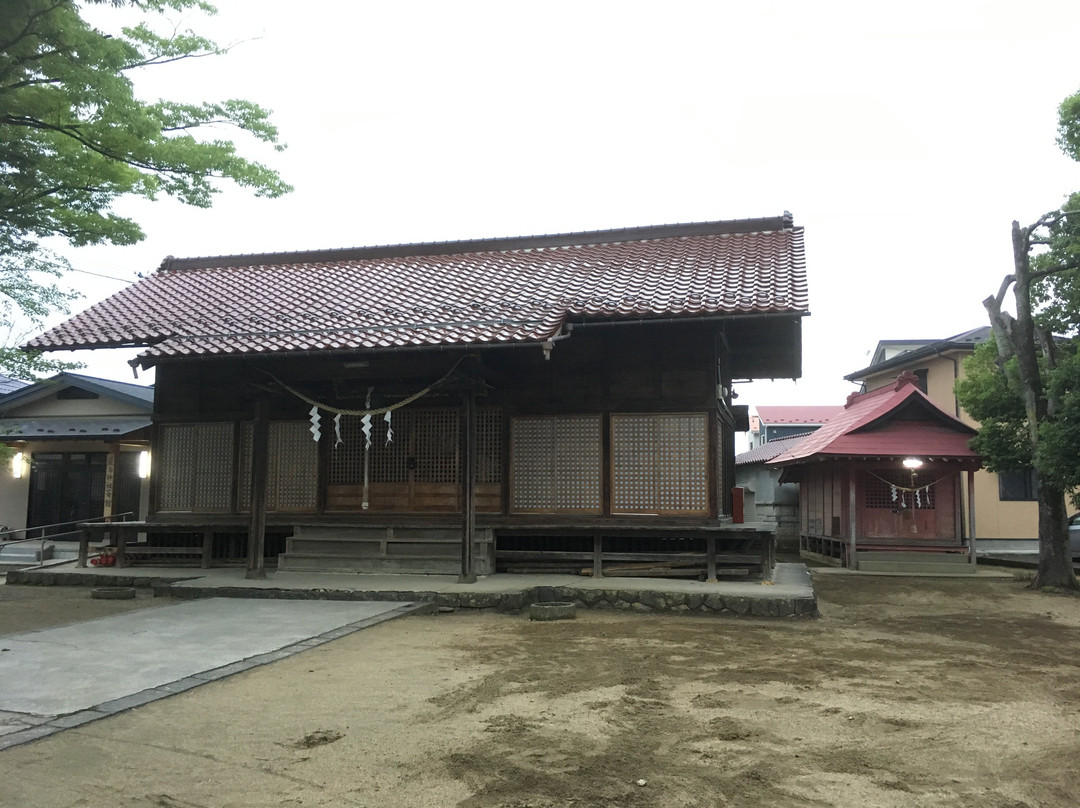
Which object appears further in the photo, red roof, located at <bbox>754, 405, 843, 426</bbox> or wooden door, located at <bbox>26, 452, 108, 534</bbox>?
red roof, located at <bbox>754, 405, 843, 426</bbox>

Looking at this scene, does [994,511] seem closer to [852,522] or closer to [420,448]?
[852,522]

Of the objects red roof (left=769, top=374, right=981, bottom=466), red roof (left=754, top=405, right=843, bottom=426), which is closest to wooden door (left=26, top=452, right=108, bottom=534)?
red roof (left=769, top=374, right=981, bottom=466)

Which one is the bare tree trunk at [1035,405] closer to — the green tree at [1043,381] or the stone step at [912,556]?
the green tree at [1043,381]

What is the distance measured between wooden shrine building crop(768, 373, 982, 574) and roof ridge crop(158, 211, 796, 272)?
19.2 feet

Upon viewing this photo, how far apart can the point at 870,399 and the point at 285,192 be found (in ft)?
57.4

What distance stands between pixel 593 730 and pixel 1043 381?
47.2 feet

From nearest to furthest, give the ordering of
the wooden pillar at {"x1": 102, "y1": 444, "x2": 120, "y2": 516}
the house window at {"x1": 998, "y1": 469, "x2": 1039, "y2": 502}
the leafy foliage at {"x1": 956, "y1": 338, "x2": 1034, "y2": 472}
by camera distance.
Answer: the leafy foliage at {"x1": 956, "y1": 338, "x2": 1034, "y2": 472} → the wooden pillar at {"x1": 102, "y1": 444, "x2": 120, "y2": 516} → the house window at {"x1": 998, "y1": 469, "x2": 1039, "y2": 502}

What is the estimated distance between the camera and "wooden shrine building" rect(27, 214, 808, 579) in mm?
11055

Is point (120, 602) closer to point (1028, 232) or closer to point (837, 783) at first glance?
point (837, 783)

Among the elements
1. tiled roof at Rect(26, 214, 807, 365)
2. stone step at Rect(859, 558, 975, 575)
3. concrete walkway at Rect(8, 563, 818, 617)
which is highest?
tiled roof at Rect(26, 214, 807, 365)

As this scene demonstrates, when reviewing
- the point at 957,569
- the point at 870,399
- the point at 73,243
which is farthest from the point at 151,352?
the point at 870,399

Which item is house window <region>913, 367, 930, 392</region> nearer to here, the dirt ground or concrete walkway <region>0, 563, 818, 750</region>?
concrete walkway <region>0, 563, 818, 750</region>

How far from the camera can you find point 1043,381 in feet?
50.0

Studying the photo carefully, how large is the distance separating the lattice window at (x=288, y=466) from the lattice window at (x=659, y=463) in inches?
203
